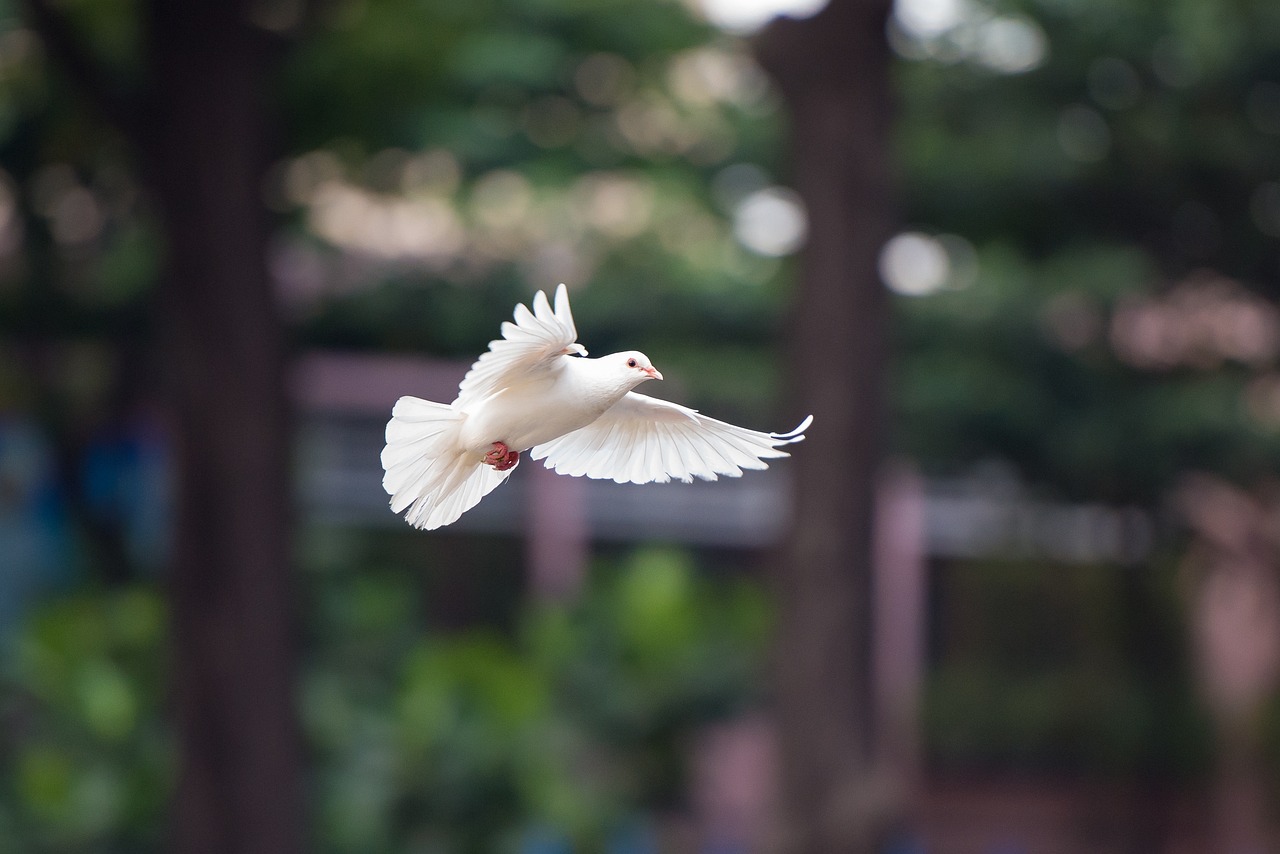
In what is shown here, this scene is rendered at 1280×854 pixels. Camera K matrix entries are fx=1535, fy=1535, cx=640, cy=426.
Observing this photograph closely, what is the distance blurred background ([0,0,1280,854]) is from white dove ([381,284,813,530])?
376 centimetres

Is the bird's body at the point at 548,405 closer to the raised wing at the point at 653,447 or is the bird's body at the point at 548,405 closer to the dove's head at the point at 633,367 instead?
the dove's head at the point at 633,367

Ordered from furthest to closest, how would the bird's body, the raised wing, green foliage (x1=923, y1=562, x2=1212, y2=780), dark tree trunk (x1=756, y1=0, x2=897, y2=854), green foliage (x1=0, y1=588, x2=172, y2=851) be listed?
green foliage (x1=923, y1=562, x2=1212, y2=780)
green foliage (x1=0, y1=588, x2=172, y2=851)
dark tree trunk (x1=756, y1=0, x2=897, y2=854)
the raised wing
the bird's body

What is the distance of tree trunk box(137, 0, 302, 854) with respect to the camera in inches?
218

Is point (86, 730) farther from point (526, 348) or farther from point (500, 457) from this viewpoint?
point (526, 348)

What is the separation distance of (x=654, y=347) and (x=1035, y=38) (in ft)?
7.96

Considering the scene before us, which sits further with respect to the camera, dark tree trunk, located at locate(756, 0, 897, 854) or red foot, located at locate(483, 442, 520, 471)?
dark tree trunk, located at locate(756, 0, 897, 854)

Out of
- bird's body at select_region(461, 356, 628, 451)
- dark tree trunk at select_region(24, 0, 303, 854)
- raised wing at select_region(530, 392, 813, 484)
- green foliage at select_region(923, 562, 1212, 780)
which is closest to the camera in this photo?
bird's body at select_region(461, 356, 628, 451)

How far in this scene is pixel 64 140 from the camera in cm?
731

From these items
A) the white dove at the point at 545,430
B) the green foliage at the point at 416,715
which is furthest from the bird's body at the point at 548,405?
the green foliage at the point at 416,715

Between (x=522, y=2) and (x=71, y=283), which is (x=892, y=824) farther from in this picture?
(x=71, y=283)

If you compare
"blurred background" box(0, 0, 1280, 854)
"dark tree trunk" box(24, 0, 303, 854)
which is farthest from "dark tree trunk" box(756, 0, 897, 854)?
"dark tree trunk" box(24, 0, 303, 854)

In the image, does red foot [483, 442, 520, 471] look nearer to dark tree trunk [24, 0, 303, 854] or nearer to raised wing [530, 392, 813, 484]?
raised wing [530, 392, 813, 484]

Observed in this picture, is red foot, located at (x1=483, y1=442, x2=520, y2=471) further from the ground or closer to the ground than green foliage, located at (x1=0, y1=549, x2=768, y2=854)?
further from the ground

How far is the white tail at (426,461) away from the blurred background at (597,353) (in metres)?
3.91
